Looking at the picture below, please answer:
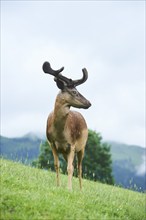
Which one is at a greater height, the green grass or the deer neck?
the deer neck

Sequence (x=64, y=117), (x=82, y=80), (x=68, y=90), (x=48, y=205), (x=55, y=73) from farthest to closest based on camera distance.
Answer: (x=82, y=80) < (x=64, y=117) < (x=68, y=90) < (x=55, y=73) < (x=48, y=205)

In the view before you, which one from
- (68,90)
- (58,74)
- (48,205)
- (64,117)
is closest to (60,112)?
(64,117)

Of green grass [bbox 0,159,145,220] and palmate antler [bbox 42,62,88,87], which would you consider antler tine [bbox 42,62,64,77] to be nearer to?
palmate antler [bbox 42,62,88,87]

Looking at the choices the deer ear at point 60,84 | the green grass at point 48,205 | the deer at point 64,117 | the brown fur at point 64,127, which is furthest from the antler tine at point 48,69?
the green grass at point 48,205

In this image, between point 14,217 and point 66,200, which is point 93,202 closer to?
point 66,200

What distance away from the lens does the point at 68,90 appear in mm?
15477

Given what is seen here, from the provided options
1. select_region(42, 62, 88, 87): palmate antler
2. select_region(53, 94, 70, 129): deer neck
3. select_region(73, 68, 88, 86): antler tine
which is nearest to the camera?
select_region(42, 62, 88, 87): palmate antler

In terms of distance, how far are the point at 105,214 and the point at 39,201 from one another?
1895 millimetres

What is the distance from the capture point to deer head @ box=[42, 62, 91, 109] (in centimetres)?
1538

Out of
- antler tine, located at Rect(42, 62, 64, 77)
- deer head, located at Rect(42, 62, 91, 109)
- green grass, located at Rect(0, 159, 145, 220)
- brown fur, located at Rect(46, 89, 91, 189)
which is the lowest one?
green grass, located at Rect(0, 159, 145, 220)

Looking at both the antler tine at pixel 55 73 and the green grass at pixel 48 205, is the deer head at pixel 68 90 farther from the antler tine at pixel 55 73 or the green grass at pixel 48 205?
the green grass at pixel 48 205

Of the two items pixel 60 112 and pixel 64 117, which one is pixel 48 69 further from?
pixel 64 117

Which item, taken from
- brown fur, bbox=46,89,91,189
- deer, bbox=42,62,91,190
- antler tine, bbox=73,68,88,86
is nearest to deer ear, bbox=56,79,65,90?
deer, bbox=42,62,91,190

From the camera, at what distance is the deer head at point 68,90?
15383mm
